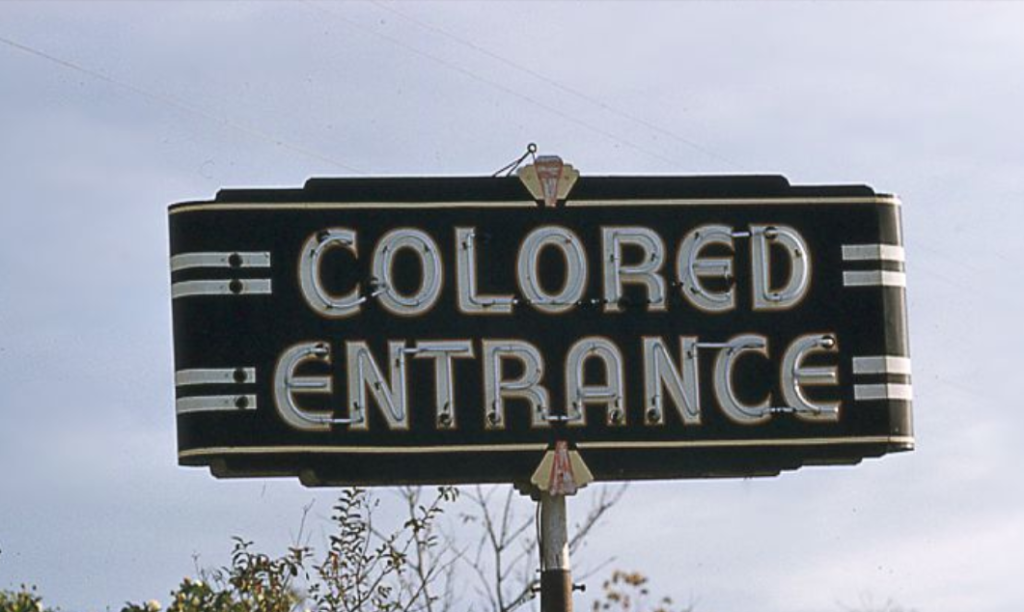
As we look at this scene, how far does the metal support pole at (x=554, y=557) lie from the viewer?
735 inches

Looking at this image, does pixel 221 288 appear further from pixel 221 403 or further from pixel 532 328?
pixel 532 328

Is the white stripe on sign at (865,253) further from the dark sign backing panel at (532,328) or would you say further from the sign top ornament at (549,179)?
the sign top ornament at (549,179)

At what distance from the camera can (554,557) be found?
1875cm

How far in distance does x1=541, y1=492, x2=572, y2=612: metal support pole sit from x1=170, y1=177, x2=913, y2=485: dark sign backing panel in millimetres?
326

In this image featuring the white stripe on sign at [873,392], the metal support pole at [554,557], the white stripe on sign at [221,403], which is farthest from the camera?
the white stripe on sign at [873,392]

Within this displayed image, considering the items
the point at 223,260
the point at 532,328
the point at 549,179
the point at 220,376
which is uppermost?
the point at 549,179

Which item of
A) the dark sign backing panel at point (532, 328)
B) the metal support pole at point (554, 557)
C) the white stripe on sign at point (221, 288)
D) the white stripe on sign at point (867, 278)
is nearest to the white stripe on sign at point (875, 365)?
the dark sign backing panel at point (532, 328)

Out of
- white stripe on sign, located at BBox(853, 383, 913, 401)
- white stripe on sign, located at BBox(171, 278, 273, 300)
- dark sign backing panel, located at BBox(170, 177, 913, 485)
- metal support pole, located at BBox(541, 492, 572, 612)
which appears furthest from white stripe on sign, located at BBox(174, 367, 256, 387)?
white stripe on sign, located at BBox(853, 383, 913, 401)

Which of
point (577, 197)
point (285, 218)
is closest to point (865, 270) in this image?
point (577, 197)

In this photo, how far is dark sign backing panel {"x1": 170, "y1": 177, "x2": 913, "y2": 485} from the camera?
18531 mm

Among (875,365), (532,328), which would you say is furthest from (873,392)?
(532,328)

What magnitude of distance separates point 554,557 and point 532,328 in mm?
1581

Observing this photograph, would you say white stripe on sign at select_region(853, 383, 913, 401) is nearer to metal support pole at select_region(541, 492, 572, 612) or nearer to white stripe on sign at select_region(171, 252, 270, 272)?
metal support pole at select_region(541, 492, 572, 612)

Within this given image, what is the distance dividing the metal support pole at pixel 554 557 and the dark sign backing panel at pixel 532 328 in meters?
0.33
